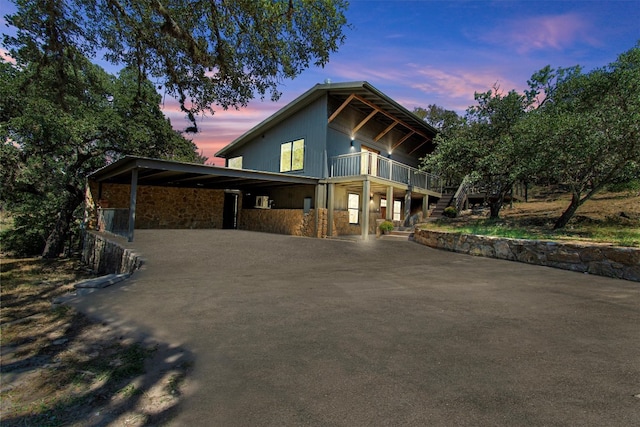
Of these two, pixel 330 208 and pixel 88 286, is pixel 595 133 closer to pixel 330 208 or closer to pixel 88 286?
pixel 330 208

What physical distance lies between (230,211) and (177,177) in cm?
516

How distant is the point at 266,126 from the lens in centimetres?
1761

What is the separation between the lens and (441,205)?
18.5 m

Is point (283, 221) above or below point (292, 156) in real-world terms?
below

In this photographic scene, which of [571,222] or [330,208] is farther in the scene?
[330,208]

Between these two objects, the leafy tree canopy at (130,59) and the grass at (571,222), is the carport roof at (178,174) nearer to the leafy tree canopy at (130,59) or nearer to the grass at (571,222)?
the leafy tree canopy at (130,59)

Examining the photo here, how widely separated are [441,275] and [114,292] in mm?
6334

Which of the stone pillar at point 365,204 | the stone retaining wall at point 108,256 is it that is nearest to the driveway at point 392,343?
the stone retaining wall at point 108,256

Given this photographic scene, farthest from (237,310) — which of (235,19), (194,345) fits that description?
(235,19)

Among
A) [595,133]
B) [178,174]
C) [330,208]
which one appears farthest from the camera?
[330,208]

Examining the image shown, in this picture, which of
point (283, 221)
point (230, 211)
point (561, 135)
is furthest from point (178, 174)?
point (561, 135)

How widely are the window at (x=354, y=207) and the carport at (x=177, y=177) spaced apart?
2.22m

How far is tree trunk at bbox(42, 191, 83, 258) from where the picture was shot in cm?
1791

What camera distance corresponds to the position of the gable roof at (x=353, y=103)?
1336 cm
